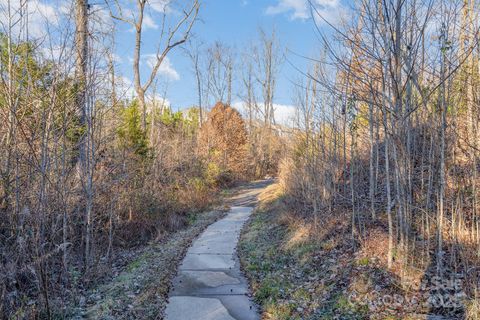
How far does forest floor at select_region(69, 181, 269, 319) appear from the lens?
4.71 m

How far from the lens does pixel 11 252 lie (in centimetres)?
474

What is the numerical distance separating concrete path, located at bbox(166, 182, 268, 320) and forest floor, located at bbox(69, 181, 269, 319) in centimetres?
18

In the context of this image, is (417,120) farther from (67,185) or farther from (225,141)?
(225,141)

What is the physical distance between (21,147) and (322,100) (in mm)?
5924

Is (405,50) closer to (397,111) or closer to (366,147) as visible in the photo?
(397,111)

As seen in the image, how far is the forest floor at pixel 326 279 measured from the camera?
4.62 m

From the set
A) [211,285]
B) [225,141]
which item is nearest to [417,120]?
[211,285]

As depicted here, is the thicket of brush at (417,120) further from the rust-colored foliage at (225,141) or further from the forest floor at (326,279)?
the rust-colored foliage at (225,141)

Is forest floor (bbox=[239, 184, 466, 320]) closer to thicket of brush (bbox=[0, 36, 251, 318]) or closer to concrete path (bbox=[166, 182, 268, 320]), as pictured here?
concrete path (bbox=[166, 182, 268, 320])

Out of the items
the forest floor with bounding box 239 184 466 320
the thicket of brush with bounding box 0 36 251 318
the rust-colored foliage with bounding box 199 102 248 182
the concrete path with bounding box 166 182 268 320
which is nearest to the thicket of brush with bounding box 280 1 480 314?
the forest floor with bounding box 239 184 466 320

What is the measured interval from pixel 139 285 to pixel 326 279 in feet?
9.62

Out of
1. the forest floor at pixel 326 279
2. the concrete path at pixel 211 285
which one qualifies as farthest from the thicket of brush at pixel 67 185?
the forest floor at pixel 326 279

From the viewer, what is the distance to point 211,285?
6137 millimetres

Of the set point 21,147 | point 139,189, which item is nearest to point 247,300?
point 21,147
